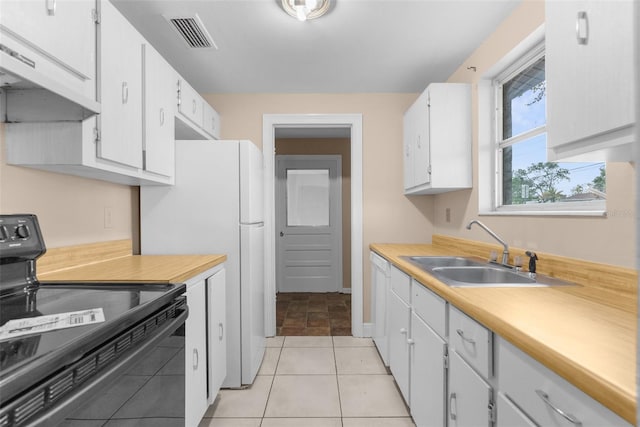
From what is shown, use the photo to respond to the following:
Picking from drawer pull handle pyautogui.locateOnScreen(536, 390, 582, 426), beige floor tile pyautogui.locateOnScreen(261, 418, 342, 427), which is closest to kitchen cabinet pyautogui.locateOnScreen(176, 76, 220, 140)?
beige floor tile pyautogui.locateOnScreen(261, 418, 342, 427)

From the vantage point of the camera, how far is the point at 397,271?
2088mm

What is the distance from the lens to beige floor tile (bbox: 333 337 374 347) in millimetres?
2947

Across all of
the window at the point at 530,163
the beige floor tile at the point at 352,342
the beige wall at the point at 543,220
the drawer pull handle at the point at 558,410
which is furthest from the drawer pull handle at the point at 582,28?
the beige floor tile at the point at 352,342

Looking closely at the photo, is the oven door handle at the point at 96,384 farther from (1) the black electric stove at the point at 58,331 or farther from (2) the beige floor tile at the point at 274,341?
(2) the beige floor tile at the point at 274,341

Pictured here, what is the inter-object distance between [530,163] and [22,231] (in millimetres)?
2587

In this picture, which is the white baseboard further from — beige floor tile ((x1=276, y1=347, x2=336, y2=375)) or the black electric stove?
the black electric stove

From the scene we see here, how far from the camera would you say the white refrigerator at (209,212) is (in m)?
2.17

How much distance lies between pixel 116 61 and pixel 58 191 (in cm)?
70

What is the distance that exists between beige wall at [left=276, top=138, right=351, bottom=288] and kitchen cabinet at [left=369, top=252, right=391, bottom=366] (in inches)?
76.6

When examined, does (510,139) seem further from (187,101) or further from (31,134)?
(31,134)

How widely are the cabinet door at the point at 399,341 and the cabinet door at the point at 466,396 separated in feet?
1.93

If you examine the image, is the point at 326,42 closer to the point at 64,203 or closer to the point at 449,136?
the point at 449,136

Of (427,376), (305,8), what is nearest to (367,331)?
(427,376)

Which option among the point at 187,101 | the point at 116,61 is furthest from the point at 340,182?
the point at 116,61
